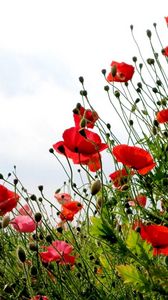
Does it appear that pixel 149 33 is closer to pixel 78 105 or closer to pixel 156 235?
pixel 78 105

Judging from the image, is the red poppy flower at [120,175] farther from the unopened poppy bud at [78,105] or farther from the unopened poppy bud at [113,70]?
the unopened poppy bud at [113,70]

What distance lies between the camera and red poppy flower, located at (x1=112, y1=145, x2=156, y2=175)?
1984 millimetres

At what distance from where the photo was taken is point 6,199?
7.54 feet

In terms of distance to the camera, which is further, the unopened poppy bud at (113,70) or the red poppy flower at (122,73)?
the red poppy flower at (122,73)

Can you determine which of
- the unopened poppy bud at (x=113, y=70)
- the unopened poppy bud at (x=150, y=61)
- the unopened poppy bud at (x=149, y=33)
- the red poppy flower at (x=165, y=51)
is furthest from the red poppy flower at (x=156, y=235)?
the unopened poppy bud at (x=149, y=33)

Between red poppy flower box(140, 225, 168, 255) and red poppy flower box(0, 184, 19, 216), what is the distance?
2.28 feet

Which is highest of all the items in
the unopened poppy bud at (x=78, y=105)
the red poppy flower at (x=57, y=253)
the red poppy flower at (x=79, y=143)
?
the unopened poppy bud at (x=78, y=105)

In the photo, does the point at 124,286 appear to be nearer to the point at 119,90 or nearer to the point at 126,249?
the point at 126,249

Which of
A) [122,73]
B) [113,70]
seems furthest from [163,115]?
[122,73]

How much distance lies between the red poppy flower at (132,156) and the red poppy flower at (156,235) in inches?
12.4

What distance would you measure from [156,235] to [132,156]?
36 centimetres

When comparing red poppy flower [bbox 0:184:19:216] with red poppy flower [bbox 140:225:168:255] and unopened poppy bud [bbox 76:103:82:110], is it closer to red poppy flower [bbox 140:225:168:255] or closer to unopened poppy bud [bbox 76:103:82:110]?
unopened poppy bud [bbox 76:103:82:110]

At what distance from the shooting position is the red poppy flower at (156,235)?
1730 millimetres

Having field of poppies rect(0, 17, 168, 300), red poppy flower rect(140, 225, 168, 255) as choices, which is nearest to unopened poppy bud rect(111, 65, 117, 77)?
field of poppies rect(0, 17, 168, 300)
